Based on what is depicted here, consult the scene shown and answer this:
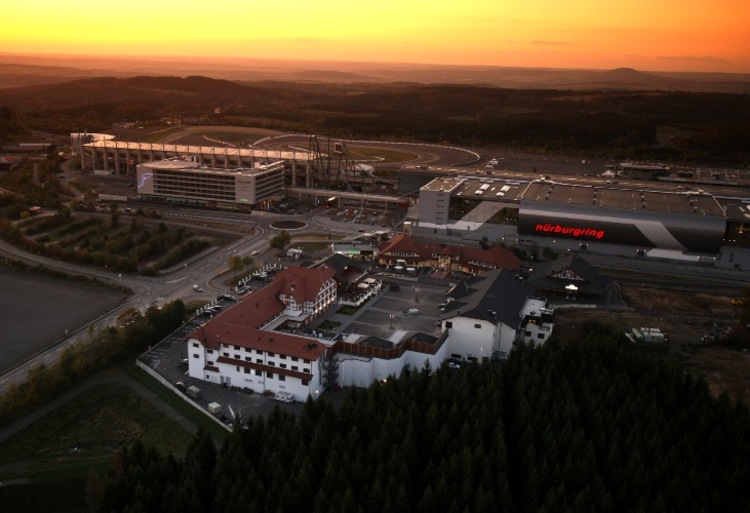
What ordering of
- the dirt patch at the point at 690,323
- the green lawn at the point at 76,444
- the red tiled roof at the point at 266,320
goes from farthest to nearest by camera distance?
the dirt patch at the point at 690,323 → the red tiled roof at the point at 266,320 → the green lawn at the point at 76,444

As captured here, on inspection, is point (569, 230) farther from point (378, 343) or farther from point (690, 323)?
point (378, 343)

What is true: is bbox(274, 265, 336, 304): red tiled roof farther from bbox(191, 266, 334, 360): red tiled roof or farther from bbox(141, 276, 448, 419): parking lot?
bbox(141, 276, 448, 419): parking lot

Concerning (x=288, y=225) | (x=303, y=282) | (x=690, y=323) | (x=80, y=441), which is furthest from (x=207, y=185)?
(x=690, y=323)

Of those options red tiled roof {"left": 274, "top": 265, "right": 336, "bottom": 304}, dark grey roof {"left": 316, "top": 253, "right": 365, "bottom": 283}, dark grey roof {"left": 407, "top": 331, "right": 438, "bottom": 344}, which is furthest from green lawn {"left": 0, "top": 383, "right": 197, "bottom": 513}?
dark grey roof {"left": 316, "top": 253, "right": 365, "bottom": 283}

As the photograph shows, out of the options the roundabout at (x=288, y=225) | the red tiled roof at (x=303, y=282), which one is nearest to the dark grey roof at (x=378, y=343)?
the red tiled roof at (x=303, y=282)

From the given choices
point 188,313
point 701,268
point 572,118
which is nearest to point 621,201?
point 701,268

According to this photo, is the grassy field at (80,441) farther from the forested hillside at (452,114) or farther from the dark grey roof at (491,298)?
the forested hillside at (452,114)
